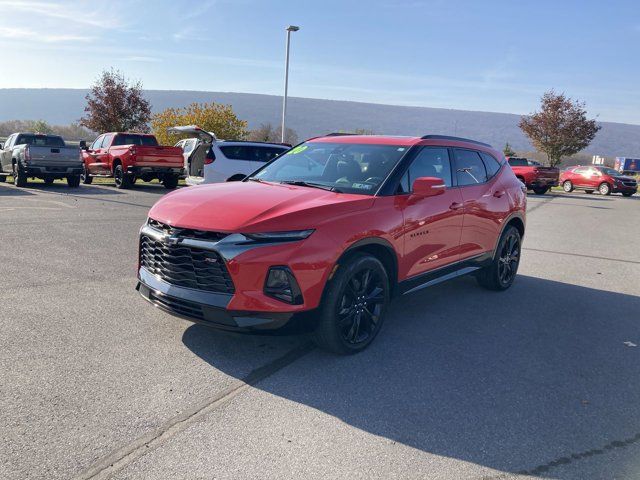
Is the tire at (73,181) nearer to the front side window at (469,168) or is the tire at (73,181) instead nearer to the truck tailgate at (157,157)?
the truck tailgate at (157,157)

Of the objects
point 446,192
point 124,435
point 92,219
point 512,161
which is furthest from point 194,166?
point 512,161

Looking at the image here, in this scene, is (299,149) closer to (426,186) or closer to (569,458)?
(426,186)

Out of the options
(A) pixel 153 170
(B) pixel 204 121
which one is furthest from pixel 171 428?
(B) pixel 204 121

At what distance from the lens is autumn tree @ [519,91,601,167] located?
151ft

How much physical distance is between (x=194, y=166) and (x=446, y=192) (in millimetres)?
10912

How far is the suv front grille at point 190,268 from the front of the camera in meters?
3.70

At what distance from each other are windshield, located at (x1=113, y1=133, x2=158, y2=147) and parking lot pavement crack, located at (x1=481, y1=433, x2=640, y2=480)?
18.3 m

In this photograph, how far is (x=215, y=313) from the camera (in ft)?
12.1

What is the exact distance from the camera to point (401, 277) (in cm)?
463

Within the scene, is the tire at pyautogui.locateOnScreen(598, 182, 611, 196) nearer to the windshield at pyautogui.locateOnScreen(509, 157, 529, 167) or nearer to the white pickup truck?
the windshield at pyautogui.locateOnScreen(509, 157, 529, 167)

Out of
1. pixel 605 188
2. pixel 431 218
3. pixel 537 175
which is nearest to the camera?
pixel 431 218

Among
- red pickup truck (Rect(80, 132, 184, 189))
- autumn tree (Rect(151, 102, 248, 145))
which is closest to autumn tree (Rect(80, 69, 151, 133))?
Result: autumn tree (Rect(151, 102, 248, 145))

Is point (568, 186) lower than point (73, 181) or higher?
higher

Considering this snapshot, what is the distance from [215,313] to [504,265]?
13.7ft
